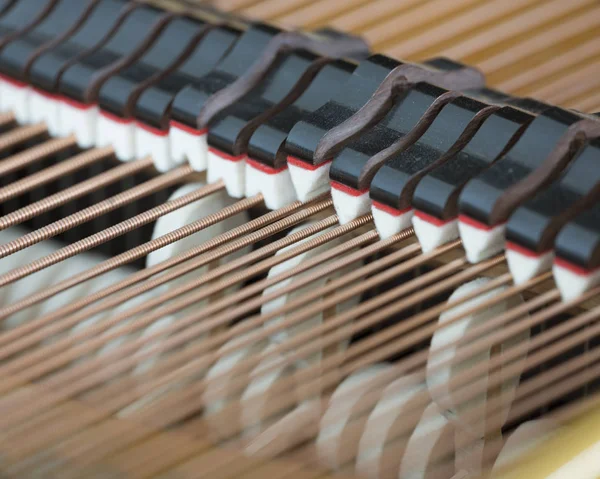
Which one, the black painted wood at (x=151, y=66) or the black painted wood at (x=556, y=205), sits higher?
the black painted wood at (x=151, y=66)

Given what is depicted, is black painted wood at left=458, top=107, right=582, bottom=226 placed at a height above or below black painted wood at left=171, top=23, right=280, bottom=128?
below

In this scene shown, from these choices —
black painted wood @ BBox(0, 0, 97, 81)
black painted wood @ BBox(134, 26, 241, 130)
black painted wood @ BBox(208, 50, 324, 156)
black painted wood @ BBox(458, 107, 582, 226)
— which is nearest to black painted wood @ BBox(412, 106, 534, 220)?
black painted wood @ BBox(458, 107, 582, 226)

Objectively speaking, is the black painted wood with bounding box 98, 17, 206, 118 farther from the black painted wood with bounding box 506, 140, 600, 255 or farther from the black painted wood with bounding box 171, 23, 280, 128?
the black painted wood with bounding box 506, 140, 600, 255

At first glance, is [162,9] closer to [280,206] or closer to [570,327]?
[280,206]

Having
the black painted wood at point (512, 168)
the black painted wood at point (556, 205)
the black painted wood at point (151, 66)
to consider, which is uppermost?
the black painted wood at point (151, 66)

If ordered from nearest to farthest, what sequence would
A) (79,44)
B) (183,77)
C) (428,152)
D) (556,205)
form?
(556,205) < (428,152) < (183,77) < (79,44)

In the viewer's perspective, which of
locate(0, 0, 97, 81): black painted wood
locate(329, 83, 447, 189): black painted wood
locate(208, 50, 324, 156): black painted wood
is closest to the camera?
locate(329, 83, 447, 189): black painted wood

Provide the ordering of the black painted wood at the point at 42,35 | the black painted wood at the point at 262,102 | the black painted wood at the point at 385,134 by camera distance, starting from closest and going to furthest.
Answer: the black painted wood at the point at 385,134 < the black painted wood at the point at 262,102 < the black painted wood at the point at 42,35

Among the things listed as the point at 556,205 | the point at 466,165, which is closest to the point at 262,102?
the point at 466,165

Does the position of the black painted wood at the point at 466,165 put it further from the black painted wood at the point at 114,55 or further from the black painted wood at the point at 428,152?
the black painted wood at the point at 114,55

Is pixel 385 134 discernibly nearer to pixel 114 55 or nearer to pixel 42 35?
pixel 114 55

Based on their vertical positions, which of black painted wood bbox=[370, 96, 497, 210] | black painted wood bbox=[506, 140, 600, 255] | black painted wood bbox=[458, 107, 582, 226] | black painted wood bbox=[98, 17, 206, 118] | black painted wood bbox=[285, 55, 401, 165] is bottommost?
black painted wood bbox=[506, 140, 600, 255]

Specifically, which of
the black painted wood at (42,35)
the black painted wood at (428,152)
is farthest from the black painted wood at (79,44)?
the black painted wood at (428,152)

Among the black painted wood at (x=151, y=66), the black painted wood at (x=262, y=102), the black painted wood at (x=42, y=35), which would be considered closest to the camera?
the black painted wood at (x=262, y=102)
